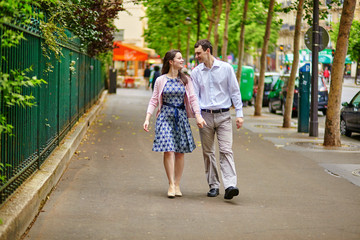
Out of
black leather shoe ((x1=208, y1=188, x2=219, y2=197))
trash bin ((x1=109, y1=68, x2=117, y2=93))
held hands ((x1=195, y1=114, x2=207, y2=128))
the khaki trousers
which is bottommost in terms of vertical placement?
trash bin ((x1=109, y1=68, x2=117, y2=93))

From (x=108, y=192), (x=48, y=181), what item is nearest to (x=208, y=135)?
(x=108, y=192)

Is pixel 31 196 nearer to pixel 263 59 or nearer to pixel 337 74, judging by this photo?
pixel 337 74

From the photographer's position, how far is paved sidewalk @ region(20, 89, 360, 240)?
6355 millimetres

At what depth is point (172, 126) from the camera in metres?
8.05

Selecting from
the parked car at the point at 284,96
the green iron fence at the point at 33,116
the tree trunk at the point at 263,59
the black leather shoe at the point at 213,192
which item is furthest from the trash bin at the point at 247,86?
the black leather shoe at the point at 213,192

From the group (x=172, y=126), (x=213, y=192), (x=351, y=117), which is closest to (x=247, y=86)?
(x=351, y=117)

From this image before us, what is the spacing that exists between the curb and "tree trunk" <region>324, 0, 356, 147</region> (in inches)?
248

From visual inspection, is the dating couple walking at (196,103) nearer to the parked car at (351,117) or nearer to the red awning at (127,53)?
the parked car at (351,117)

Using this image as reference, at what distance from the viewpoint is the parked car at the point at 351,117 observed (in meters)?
18.0

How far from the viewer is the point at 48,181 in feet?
25.7

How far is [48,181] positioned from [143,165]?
10.7 feet

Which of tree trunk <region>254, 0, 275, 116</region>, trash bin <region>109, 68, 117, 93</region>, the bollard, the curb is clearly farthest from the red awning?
the curb

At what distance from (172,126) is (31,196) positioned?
210cm

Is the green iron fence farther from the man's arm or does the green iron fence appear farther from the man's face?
the man's arm
